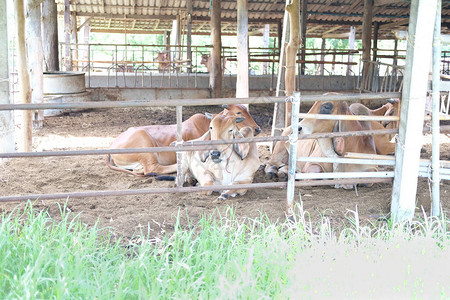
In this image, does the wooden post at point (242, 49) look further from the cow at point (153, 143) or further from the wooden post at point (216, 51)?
the wooden post at point (216, 51)

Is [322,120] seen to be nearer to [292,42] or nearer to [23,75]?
[292,42]

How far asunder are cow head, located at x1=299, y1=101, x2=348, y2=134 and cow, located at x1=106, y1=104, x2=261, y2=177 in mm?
661

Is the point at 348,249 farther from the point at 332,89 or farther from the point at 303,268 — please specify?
the point at 332,89

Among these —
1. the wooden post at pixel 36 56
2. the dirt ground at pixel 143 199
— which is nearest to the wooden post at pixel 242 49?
the dirt ground at pixel 143 199

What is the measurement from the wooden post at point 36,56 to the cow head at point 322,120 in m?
5.61

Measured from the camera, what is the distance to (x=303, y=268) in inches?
123

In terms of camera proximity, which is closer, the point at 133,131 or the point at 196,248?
the point at 196,248

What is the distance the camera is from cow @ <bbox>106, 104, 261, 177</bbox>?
21.9 ft

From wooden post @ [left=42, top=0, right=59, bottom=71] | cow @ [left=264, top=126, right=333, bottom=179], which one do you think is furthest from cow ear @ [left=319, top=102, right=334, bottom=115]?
wooden post @ [left=42, top=0, right=59, bottom=71]

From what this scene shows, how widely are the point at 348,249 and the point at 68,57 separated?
42.1 ft

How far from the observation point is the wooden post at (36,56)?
9.49 m

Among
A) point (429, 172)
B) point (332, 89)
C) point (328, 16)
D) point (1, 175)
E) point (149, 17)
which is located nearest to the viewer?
point (429, 172)

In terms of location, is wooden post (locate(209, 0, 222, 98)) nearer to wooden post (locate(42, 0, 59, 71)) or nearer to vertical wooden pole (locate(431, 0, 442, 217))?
wooden post (locate(42, 0, 59, 71))

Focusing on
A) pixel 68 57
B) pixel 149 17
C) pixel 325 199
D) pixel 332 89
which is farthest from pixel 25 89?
pixel 149 17
